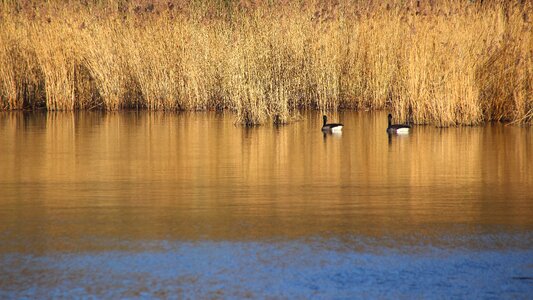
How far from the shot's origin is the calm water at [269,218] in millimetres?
6309

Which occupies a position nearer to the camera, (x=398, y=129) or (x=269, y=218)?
(x=269, y=218)

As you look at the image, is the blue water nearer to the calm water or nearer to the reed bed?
the calm water

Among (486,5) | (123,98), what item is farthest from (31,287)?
(123,98)

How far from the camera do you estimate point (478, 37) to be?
1675 cm

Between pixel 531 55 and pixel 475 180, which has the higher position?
pixel 531 55

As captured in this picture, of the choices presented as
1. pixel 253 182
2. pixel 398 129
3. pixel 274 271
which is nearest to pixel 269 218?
pixel 274 271

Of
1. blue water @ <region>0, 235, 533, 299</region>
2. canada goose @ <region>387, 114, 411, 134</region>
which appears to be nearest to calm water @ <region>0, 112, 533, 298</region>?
blue water @ <region>0, 235, 533, 299</region>

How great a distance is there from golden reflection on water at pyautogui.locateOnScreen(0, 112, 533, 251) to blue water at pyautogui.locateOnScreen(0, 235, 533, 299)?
44 centimetres

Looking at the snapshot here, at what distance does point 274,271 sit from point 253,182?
3.82 metres

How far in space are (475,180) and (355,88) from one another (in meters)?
10.7

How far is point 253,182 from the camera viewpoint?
1034 centimetres

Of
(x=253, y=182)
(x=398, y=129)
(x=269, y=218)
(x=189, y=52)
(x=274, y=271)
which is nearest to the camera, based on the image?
(x=274, y=271)

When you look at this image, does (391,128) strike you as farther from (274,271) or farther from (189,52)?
(274,271)

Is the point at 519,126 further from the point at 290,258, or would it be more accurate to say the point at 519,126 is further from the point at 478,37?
the point at 290,258
